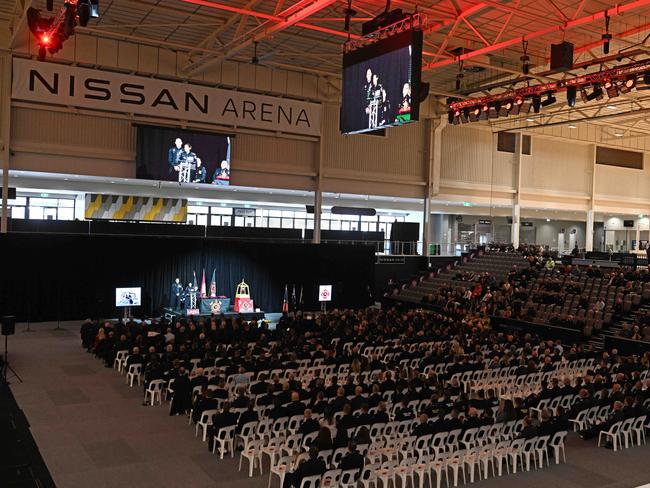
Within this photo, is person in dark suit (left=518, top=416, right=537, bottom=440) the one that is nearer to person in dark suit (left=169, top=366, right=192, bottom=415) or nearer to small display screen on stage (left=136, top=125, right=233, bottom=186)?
person in dark suit (left=169, top=366, right=192, bottom=415)

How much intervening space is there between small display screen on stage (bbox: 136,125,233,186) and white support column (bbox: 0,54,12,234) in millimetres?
4900

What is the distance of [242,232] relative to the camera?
30.5 m

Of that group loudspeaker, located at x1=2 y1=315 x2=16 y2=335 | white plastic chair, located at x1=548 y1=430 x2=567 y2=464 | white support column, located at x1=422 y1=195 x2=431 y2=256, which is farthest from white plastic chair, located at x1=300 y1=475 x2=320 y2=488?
white support column, located at x1=422 y1=195 x2=431 y2=256

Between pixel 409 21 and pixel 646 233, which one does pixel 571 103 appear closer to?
pixel 409 21

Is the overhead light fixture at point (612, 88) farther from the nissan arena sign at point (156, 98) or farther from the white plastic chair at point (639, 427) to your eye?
the nissan arena sign at point (156, 98)

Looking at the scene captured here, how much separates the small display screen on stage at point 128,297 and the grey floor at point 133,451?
9.68 meters

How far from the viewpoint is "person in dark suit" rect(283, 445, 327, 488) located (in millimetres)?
8539

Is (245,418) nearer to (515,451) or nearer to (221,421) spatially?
(221,421)

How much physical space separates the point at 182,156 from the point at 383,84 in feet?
48.7

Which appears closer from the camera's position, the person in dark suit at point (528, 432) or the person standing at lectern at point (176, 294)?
the person in dark suit at point (528, 432)

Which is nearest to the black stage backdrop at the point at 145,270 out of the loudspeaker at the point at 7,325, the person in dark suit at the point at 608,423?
the loudspeaker at the point at 7,325

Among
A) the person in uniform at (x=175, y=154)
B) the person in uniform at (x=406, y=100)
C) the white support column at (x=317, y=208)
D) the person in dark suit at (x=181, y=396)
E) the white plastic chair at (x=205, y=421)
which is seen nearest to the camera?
the white plastic chair at (x=205, y=421)

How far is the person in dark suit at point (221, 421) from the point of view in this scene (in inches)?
429

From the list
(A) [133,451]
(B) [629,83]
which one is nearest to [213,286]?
(A) [133,451]
